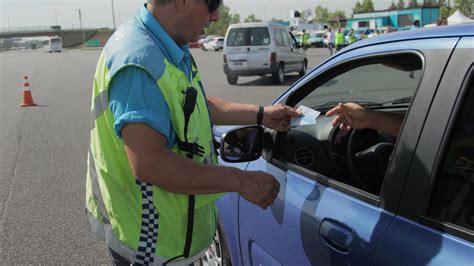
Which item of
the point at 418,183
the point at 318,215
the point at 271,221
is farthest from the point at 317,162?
the point at 418,183

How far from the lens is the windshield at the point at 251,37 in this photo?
15438mm

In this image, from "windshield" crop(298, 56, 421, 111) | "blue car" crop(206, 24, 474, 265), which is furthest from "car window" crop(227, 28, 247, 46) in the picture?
"blue car" crop(206, 24, 474, 265)

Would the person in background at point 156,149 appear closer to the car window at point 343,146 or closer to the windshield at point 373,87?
the car window at point 343,146

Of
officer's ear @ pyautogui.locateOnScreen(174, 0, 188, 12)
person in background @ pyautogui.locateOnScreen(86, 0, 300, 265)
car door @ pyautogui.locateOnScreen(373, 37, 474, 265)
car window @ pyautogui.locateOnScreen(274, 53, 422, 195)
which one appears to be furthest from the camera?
car window @ pyautogui.locateOnScreen(274, 53, 422, 195)

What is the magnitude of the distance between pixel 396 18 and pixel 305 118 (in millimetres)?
44385

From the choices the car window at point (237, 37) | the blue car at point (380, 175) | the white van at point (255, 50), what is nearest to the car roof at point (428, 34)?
the blue car at point (380, 175)

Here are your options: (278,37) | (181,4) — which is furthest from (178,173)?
(278,37)

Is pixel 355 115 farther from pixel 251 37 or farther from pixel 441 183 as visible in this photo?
pixel 251 37

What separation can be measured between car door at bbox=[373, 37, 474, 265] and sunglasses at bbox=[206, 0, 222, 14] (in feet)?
2.72

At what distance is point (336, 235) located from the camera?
181 centimetres

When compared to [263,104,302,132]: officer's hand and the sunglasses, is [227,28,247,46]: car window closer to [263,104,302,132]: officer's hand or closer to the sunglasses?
[263,104,302,132]: officer's hand

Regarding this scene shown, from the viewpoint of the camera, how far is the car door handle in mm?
1741

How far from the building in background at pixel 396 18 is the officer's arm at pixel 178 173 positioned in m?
29.3

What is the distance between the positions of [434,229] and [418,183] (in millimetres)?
151
